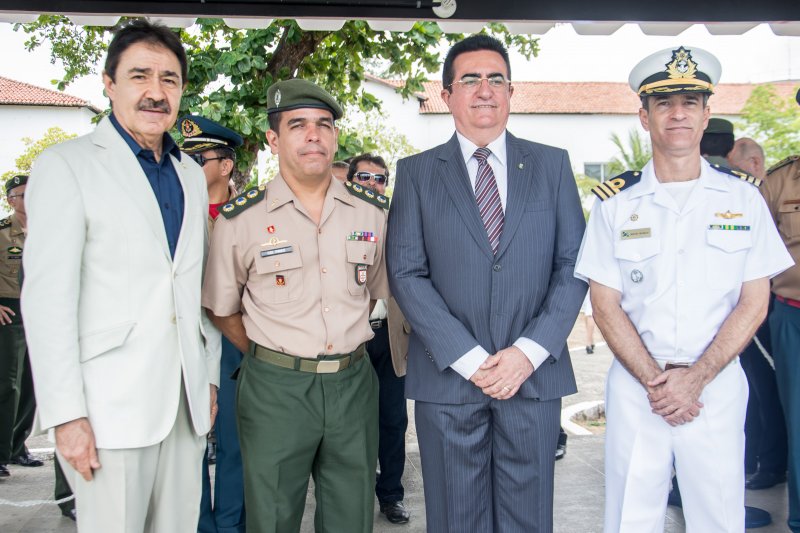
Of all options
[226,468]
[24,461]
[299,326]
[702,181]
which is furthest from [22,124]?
[702,181]

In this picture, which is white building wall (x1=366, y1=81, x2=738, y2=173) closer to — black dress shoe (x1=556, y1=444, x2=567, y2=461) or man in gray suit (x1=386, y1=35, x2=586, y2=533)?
black dress shoe (x1=556, y1=444, x2=567, y2=461)

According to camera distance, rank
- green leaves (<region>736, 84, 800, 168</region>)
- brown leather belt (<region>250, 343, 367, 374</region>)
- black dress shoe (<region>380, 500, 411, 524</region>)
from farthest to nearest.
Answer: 1. green leaves (<region>736, 84, 800, 168</region>)
2. black dress shoe (<region>380, 500, 411, 524</region>)
3. brown leather belt (<region>250, 343, 367, 374</region>)

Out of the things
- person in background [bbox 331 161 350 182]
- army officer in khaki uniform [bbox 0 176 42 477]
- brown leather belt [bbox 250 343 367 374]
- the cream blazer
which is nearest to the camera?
the cream blazer

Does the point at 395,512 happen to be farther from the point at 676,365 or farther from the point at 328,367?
the point at 676,365

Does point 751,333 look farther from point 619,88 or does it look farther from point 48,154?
point 619,88

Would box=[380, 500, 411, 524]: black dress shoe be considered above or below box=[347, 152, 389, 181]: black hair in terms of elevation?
below

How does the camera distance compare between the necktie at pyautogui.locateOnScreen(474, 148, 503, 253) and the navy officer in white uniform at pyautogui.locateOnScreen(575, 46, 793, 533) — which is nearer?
the navy officer in white uniform at pyautogui.locateOnScreen(575, 46, 793, 533)

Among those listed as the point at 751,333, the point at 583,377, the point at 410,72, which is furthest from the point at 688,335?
the point at 583,377

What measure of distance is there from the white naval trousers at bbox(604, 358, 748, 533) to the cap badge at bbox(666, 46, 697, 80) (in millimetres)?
1108

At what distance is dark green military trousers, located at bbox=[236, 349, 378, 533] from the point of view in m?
2.71

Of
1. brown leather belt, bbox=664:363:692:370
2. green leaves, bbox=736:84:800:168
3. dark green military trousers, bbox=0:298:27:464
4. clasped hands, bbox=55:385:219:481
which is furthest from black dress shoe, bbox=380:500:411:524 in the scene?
green leaves, bbox=736:84:800:168

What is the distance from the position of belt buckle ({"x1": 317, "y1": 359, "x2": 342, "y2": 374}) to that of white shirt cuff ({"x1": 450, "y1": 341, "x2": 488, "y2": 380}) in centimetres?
45

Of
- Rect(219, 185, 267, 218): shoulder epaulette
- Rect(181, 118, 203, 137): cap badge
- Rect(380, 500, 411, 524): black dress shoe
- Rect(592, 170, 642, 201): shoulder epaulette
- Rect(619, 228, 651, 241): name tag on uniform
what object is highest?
Rect(181, 118, 203, 137): cap badge

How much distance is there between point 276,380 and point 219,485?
3.86 feet
